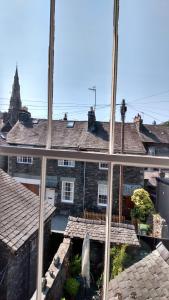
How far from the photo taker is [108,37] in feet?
3.71

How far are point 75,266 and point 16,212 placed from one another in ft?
1.14

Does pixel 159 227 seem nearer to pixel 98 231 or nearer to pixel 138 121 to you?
pixel 98 231

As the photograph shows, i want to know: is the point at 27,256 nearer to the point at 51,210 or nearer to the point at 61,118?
the point at 51,210

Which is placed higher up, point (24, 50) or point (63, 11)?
point (63, 11)

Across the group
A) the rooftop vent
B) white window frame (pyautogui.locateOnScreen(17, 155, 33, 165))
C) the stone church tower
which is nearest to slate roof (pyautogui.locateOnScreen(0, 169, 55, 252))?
white window frame (pyautogui.locateOnScreen(17, 155, 33, 165))

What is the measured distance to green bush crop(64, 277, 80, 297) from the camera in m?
1.19

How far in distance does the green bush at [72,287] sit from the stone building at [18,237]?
148 mm

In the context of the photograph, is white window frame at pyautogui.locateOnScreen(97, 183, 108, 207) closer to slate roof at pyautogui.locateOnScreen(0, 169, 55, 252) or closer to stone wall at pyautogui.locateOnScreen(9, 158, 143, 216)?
stone wall at pyautogui.locateOnScreen(9, 158, 143, 216)

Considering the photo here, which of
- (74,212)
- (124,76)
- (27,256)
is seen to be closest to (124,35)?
(124,76)

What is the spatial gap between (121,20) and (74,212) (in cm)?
80

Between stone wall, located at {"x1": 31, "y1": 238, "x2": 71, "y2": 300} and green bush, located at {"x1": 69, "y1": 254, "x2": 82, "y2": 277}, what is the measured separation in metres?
0.02

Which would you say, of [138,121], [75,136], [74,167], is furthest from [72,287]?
[138,121]

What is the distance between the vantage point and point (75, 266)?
119cm

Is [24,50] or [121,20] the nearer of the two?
[121,20]
